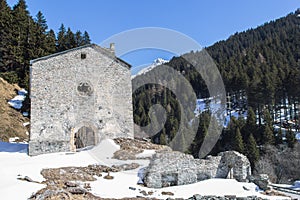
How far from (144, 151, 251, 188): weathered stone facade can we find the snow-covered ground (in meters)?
0.42

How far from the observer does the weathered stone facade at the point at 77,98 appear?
15.8 meters

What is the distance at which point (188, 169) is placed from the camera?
12.7 metres

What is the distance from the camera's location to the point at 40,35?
38.4 m

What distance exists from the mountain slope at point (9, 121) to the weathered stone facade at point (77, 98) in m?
8.87

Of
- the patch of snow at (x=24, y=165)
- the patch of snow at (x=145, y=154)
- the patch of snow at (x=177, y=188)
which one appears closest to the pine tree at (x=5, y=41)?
the patch of snow at (x=24, y=165)

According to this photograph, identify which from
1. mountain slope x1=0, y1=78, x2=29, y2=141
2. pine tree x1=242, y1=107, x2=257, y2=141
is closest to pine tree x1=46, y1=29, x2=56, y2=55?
mountain slope x1=0, y1=78, x2=29, y2=141

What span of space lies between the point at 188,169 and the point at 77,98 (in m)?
8.07

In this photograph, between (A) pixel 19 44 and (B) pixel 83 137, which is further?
(A) pixel 19 44

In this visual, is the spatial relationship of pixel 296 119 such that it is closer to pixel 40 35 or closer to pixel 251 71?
pixel 251 71

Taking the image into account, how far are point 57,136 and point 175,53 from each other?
860cm

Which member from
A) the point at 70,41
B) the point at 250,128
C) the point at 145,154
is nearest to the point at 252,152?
the point at 250,128

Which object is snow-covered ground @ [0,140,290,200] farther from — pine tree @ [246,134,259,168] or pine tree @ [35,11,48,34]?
pine tree @ [35,11,48,34]

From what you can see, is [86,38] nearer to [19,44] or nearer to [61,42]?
[61,42]

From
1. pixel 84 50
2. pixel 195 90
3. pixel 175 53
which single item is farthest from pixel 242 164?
pixel 195 90
